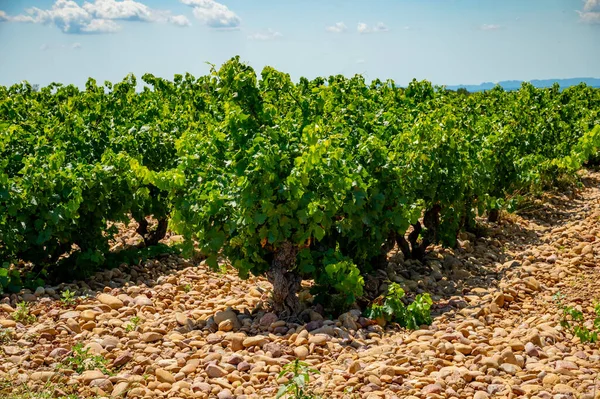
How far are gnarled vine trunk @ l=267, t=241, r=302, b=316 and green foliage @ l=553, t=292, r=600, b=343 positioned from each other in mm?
2267

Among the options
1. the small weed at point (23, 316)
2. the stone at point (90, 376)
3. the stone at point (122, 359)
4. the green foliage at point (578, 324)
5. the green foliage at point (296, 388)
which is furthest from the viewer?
the small weed at point (23, 316)

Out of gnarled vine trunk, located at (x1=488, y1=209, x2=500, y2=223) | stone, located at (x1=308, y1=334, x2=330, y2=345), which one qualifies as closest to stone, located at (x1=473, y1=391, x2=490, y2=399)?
stone, located at (x1=308, y1=334, x2=330, y2=345)

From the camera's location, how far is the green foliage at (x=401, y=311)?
6070 millimetres

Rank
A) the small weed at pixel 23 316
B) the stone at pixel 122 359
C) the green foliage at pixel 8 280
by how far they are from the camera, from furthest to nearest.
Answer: the green foliage at pixel 8 280 < the small weed at pixel 23 316 < the stone at pixel 122 359

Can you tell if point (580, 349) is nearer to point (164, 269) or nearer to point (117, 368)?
point (117, 368)

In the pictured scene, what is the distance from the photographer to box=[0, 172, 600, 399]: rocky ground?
4.86 meters

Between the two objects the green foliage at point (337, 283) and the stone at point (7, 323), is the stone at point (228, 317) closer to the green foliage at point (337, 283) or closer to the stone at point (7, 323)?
the green foliage at point (337, 283)

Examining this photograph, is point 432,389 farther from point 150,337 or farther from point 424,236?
point 424,236

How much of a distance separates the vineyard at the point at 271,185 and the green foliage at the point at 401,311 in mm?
13

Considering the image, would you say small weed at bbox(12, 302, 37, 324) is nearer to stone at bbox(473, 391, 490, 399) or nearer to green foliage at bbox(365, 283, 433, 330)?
green foliage at bbox(365, 283, 433, 330)

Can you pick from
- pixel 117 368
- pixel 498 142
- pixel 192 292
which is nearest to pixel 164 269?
pixel 192 292

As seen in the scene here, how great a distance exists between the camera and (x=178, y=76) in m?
12.7

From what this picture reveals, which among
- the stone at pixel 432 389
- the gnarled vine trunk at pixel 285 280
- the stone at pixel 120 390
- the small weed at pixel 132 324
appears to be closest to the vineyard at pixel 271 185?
the gnarled vine trunk at pixel 285 280

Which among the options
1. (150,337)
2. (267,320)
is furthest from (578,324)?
(150,337)
